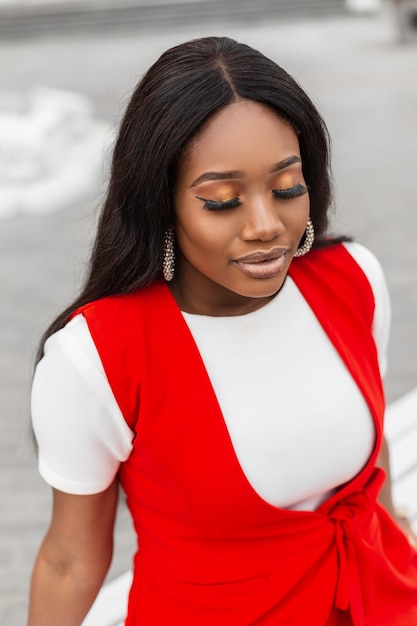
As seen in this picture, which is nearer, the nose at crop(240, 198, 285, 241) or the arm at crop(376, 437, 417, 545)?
the nose at crop(240, 198, 285, 241)

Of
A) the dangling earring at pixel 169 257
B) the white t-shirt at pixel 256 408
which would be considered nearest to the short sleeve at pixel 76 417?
the white t-shirt at pixel 256 408

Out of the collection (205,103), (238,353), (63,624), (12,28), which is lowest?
(12,28)

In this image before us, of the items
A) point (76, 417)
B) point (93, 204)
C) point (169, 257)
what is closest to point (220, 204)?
point (169, 257)

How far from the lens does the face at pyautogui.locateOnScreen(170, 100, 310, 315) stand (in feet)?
5.12

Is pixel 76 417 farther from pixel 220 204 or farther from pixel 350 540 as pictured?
pixel 350 540

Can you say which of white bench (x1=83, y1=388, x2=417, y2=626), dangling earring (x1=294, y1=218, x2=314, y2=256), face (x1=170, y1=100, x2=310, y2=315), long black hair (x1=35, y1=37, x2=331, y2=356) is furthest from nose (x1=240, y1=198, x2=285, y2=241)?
white bench (x1=83, y1=388, x2=417, y2=626)

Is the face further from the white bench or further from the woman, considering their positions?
the white bench

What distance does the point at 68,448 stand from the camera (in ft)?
5.58

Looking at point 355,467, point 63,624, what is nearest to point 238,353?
point 355,467

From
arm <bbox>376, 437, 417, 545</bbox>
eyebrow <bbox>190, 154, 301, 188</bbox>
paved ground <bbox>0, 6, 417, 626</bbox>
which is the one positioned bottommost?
paved ground <bbox>0, 6, 417, 626</bbox>

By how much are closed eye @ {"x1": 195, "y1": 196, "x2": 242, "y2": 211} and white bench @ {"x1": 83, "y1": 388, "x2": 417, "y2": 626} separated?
4.47 ft

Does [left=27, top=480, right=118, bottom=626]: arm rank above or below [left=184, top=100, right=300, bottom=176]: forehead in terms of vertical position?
below

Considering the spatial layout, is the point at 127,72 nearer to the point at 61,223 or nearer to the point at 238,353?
the point at 61,223

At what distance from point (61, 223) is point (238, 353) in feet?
16.9
